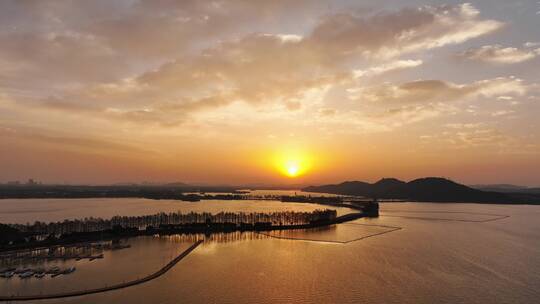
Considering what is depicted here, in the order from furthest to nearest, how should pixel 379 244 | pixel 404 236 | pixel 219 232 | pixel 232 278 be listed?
pixel 219 232, pixel 404 236, pixel 379 244, pixel 232 278

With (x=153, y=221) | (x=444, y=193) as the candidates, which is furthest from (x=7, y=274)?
(x=444, y=193)

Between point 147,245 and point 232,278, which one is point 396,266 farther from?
point 147,245

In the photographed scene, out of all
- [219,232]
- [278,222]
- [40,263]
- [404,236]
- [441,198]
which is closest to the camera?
[40,263]

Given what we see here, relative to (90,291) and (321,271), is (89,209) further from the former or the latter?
(321,271)

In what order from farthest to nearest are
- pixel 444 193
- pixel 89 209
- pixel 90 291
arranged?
1. pixel 444 193
2. pixel 89 209
3. pixel 90 291

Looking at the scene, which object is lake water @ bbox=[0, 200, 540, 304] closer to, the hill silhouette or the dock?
the dock

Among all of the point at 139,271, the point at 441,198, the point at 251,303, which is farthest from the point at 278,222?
the point at 441,198

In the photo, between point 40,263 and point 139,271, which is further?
point 40,263
